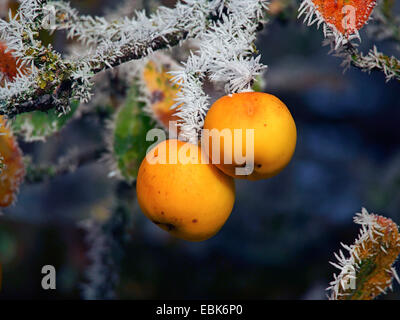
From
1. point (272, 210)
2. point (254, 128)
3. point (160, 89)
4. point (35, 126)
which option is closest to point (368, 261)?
point (254, 128)

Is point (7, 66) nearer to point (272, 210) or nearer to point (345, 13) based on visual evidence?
point (345, 13)

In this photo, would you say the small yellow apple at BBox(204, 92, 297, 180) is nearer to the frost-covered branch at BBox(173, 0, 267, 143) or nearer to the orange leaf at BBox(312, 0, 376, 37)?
the frost-covered branch at BBox(173, 0, 267, 143)

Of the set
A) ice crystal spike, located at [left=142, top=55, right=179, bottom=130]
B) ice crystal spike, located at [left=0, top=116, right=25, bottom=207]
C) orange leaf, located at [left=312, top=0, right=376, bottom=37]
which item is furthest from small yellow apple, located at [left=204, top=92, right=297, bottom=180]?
ice crystal spike, located at [left=0, top=116, right=25, bottom=207]

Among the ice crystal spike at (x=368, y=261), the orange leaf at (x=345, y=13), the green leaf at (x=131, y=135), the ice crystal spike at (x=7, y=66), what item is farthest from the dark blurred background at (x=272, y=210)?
the orange leaf at (x=345, y=13)

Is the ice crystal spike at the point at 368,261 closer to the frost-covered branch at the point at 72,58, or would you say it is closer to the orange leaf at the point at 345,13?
the orange leaf at the point at 345,13

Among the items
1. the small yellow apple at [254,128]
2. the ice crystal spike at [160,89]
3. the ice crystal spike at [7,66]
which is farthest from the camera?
the ice crystal spike at [160,89]
